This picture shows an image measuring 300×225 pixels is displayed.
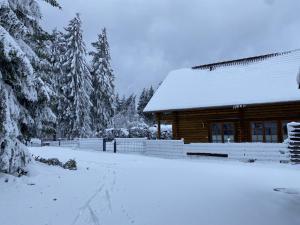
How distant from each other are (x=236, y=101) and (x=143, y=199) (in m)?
15.2

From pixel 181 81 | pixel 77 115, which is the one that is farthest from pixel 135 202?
pixel 77 115

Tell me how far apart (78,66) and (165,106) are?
681 inches

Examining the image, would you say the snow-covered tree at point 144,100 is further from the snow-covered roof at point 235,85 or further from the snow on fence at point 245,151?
the snow on fence at point 245,151

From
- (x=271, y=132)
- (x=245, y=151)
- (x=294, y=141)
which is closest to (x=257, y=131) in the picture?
(x=271, y=132)

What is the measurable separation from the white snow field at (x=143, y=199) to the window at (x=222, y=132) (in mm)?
11804

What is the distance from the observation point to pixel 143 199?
27.8ft

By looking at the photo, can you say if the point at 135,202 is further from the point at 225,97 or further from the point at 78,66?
the point at 78,66

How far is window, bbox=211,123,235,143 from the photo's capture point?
79.2 ft

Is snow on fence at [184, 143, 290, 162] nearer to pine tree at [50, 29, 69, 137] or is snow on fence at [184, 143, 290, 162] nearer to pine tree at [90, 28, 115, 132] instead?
pine tree at [50, 29, 69, 137]

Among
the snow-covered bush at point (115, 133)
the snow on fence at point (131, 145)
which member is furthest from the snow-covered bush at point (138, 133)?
the snow on fence at point (131, 145)

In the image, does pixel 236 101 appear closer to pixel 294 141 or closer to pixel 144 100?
pixel 294 141

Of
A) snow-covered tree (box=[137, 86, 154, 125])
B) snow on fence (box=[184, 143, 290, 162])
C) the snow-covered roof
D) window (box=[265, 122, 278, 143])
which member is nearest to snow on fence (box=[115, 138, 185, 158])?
snow on fence (box=[184, 143, 290, 162])

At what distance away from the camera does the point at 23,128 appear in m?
10.4

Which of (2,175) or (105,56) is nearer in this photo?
(2,175)
